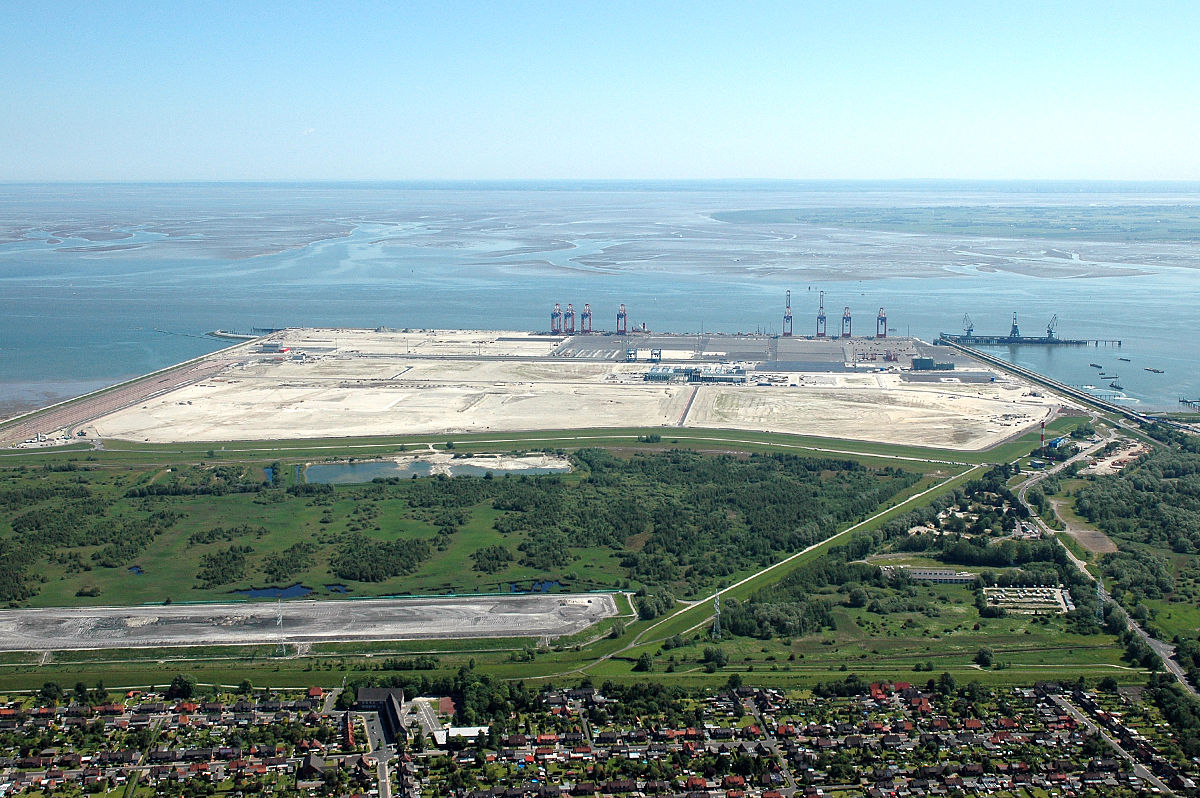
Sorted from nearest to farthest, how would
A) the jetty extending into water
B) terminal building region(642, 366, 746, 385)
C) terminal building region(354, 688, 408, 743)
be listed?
terminal building region(354, 688, 408, 743)
terminal building region(642, 366, 746, 385)
the jetty extending into water

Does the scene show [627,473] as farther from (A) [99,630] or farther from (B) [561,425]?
(A) [99,630]

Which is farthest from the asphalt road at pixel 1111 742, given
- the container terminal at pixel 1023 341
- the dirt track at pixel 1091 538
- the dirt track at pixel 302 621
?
the container terminal at pixel 1023 341

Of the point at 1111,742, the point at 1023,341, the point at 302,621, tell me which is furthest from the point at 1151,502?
the point at 1023,341

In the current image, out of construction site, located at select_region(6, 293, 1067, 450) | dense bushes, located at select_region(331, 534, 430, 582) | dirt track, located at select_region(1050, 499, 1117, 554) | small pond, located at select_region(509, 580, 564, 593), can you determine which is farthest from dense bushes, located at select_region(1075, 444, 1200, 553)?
dense bushes, located at select_region(331, 534, 430, 582)

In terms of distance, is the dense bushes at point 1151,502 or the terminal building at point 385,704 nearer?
the terminal building at point 385,704

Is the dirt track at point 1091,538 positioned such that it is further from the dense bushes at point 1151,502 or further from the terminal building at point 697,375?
the terminal building at point 697,375

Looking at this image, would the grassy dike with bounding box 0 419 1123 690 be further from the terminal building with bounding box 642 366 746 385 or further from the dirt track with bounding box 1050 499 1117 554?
the terminal building with bounding box 642 366 746 385
